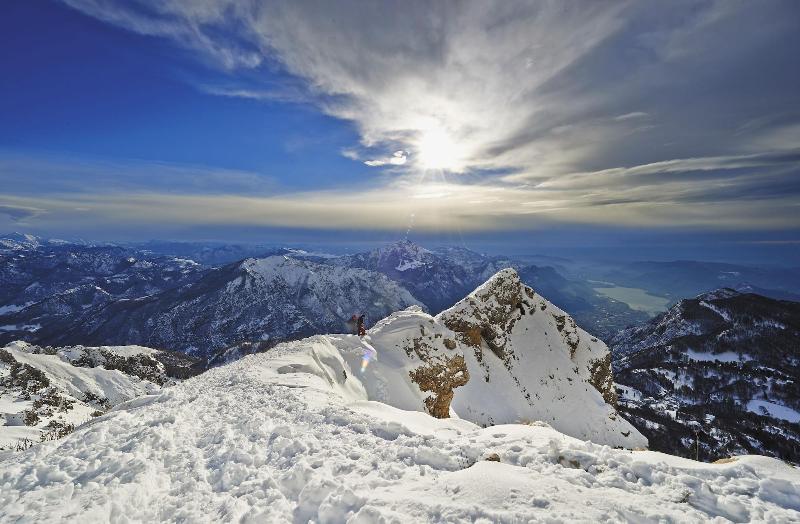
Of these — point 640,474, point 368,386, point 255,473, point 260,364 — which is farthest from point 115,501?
point 368,386

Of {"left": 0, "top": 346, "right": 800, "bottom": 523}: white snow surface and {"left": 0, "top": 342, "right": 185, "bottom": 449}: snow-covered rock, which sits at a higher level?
{"left": 0, "top": 346, "right": 800, "bottom": 523}: white snow surface

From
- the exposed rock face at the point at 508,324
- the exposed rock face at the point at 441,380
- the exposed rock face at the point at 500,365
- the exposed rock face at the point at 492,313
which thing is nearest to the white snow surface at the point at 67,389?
the exposed rock face at the point at 500,365

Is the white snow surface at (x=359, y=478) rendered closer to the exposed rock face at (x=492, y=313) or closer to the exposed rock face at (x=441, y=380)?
the exposed rock face at (x=441, y=380)

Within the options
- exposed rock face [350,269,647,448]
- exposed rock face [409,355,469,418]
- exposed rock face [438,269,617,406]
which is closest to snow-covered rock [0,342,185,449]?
exposed rock face [350,269,647,448]

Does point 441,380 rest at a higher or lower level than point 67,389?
higher

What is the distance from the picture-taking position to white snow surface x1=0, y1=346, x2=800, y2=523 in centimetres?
898

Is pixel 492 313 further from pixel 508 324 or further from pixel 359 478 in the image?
pixel 359 478

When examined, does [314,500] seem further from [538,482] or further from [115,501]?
[538,482]

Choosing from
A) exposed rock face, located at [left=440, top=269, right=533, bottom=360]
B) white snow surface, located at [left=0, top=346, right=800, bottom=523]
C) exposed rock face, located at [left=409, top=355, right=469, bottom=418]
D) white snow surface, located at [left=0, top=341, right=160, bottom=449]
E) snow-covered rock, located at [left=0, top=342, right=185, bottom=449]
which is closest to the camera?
white snow surface, located at [left=0, top=346, right=800, bottom=523]

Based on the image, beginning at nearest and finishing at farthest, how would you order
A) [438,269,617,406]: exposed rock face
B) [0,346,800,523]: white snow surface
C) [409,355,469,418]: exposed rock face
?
[0,346,800,523]: white snow surface < [409,355,469,418]: exposed rock face < [438,269,617,406]: exposed rock face

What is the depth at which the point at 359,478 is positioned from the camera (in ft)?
36.1

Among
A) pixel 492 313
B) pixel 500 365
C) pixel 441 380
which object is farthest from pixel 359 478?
pixel 492 313

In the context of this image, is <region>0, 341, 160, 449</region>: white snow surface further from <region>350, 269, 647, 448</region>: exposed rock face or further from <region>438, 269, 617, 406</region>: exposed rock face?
<region>438, 269, 617, 406</region>: exposed rock face

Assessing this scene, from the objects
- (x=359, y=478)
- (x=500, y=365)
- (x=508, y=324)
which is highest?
(x=359, y=478)
